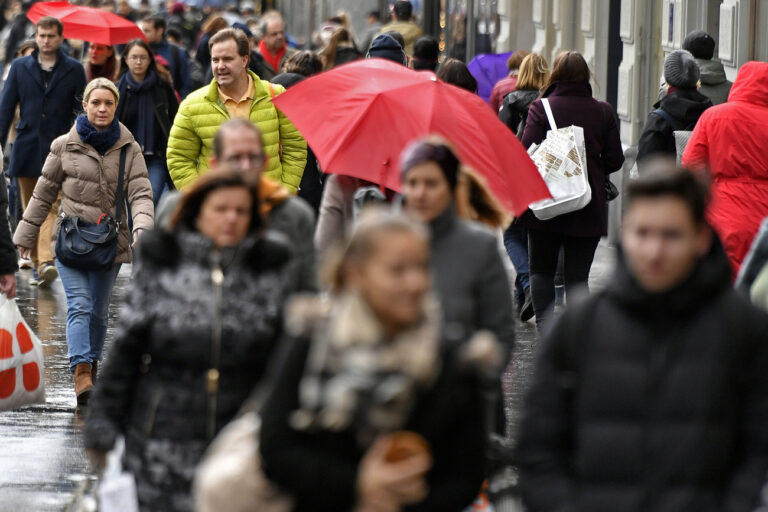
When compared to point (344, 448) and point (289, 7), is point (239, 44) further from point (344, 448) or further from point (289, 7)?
point (289, 7)

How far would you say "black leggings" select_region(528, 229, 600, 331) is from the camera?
9.95 metres

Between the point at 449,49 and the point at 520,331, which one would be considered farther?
the point at 449,49

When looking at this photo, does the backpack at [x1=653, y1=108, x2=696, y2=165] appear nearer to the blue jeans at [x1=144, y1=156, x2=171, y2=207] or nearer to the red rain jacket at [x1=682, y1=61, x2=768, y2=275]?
the red rain jacket at [x1=682, y1=61, x2=768, y2=275]

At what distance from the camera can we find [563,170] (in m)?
9.83

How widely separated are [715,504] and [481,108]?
357cm

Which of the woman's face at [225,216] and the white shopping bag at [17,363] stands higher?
the woman's face at [225,216]

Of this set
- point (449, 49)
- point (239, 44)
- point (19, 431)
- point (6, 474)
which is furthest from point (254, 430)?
point (449, 49)

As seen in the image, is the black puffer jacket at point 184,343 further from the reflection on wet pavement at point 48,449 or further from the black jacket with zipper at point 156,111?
the black jacket with zipper at point 156,111

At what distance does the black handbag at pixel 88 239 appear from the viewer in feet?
28.7

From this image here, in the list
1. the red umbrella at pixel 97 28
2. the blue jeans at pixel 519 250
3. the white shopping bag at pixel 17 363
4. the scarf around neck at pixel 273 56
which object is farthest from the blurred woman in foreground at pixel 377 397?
the scarf around neck at pixel 273 56

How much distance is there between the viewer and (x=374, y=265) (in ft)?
11.2

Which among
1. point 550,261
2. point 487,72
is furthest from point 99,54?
point 550,261

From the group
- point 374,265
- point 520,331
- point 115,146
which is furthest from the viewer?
point 520,331

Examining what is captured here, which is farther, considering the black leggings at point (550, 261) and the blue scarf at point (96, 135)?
the black leggings at point (550, 261)
